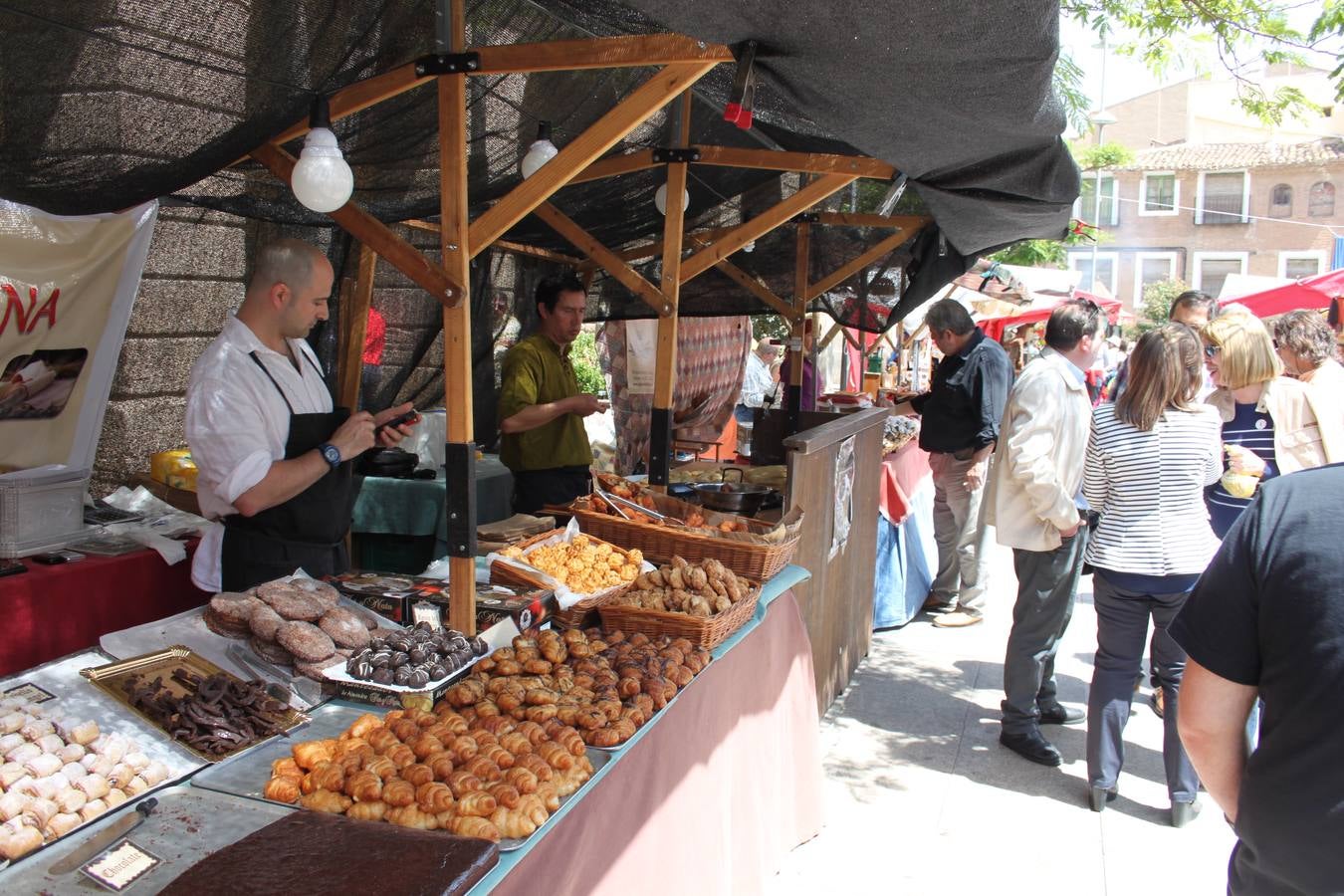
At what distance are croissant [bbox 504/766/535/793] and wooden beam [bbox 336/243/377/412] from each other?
271cm

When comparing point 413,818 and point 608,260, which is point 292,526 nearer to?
point 413,818

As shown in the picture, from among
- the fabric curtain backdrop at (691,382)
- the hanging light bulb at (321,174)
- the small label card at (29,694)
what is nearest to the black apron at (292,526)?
the hanging light bulb at (321,174)

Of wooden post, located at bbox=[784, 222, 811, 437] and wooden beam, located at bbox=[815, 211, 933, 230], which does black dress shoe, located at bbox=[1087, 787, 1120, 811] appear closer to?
wooden post, located at bbox=[784, 222, 811, 437]

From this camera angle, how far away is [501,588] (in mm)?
3350

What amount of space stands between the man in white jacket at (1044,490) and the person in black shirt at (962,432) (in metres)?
1.96

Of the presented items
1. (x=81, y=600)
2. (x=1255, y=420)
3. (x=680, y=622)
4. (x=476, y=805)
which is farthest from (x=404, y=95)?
(x=1255, y=420)

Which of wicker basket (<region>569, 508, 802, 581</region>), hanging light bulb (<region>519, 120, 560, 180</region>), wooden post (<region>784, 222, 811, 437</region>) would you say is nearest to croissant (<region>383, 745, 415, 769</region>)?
wicker basket (<region>569, 508, 802, 581</region>)

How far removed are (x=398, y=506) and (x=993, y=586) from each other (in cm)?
540

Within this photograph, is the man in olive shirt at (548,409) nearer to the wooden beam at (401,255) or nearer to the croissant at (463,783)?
the wooden beam at (401,255)

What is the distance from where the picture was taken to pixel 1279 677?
1684mm

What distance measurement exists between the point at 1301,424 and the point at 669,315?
3299 millimetres

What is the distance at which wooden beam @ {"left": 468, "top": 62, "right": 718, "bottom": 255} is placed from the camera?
10.2 ft

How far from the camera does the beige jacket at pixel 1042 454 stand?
4.52m

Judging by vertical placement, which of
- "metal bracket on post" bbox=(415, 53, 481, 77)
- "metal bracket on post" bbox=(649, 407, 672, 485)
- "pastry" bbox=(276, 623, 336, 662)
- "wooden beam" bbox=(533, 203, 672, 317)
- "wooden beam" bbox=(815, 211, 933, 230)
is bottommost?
"pastry" bbox=(276, 623, 336, 662)
